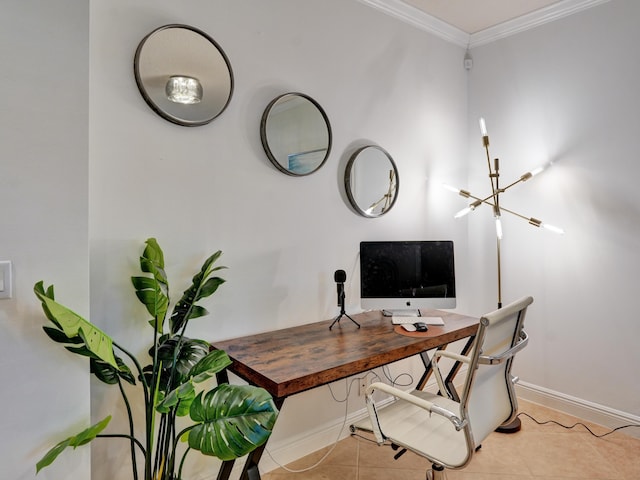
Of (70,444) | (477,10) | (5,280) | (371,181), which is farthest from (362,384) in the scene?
(477,10)

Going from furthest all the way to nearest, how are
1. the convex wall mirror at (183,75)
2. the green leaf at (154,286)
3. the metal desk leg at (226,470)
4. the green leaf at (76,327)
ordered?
1. the convex wall mirror at (183,75)
2. the metal desk leg at (226,470)
3. the green leaf at (154,286)
4. the green leaf at (76,327)

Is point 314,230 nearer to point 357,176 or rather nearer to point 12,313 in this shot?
point 357,176

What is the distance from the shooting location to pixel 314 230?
2293mm

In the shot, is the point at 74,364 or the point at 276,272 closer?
the point at 74,364

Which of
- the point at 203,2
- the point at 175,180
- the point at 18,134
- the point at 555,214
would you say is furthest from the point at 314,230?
the point at 555,214

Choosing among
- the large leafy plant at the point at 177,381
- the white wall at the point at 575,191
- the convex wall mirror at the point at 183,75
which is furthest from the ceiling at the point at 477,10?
the large leafy plant at the point at 177,381

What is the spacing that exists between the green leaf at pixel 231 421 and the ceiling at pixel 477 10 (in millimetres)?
2620

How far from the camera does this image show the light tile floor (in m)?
2.07

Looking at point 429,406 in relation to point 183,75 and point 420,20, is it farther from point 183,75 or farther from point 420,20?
point 420,20

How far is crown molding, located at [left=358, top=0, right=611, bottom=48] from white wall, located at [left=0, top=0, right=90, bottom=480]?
1.90m

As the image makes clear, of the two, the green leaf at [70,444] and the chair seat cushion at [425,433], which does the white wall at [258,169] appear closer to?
the green leaf at [70,444]

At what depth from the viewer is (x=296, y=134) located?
216 centimetres

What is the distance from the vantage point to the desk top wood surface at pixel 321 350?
149 cm

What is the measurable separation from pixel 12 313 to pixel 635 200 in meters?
3.08
